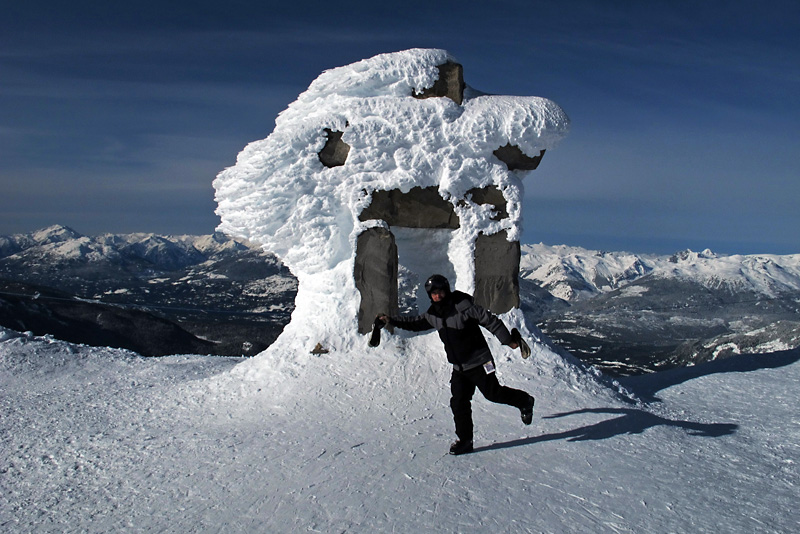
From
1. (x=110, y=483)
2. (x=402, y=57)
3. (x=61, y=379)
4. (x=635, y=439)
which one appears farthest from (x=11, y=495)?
(x=402, y=57)

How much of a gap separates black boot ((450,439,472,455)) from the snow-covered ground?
12 centimetres

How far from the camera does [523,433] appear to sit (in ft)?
23.6

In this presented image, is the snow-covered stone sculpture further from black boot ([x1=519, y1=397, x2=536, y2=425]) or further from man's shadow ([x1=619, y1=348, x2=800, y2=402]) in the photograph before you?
black boot ([x1=519, y1=397, x2=536, y2=425])

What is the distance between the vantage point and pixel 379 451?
6754mm

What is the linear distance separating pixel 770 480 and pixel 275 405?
20.3 feet

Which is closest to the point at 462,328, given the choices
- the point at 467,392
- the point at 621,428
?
the point at 467,392

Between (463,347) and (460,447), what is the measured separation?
43.8 inches

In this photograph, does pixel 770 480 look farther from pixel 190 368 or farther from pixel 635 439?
pixel 190 368

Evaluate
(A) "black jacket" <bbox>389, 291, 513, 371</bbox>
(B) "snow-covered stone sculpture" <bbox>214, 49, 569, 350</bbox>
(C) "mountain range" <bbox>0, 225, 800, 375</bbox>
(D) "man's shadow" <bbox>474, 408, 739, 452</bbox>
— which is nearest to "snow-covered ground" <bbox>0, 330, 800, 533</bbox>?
(D) "man's shadow" <bbox>474, 408, 739, 452</bbox>

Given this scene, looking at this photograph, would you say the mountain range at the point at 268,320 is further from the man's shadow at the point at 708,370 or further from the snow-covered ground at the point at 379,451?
the snow-covered ground at the point at 379,451

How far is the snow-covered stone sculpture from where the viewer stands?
1041cm

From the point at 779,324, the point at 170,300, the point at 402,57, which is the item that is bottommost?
the point at 170,300

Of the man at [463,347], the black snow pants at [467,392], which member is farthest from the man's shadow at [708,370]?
the man at [463,347]

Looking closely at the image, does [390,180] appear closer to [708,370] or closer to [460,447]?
[460,447]
